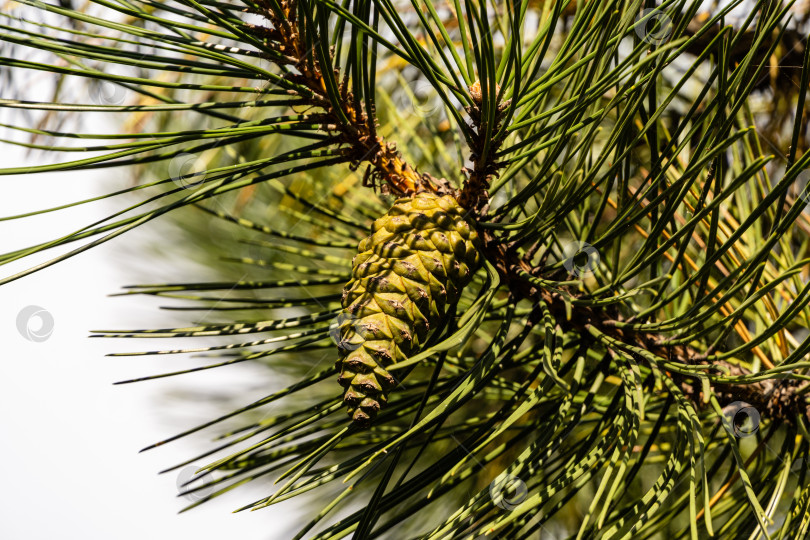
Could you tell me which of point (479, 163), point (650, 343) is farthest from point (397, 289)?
point (650, 343)

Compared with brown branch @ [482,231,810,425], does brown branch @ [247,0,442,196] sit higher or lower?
higher

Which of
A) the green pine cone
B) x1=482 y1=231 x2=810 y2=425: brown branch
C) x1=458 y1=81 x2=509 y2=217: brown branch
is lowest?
x1=482 y1=231 x2=810 y2=425: brown branch

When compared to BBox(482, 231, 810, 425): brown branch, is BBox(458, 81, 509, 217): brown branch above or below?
above

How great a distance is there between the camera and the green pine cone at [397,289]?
307 mm

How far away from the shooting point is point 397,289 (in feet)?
1.04

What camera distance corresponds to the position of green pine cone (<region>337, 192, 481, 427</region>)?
0.31 meters

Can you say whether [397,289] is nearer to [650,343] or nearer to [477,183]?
[477,183]

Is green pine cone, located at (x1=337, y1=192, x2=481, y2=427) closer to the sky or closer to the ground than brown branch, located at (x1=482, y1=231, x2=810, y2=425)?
closer to the sky

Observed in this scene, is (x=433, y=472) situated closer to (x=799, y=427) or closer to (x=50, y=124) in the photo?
(x=799, y=427)

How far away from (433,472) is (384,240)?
0.14 meters

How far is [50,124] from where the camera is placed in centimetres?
92

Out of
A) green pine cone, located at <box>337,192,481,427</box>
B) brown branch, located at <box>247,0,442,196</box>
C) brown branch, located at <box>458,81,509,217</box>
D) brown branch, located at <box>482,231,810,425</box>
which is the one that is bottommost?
brown branch, located at <box>482,231,810,425</box>

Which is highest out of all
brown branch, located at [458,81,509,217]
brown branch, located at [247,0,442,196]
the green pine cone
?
brown branch, located at [247,0,442,196]

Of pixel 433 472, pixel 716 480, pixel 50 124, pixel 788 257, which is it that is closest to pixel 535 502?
pixel 433 472
